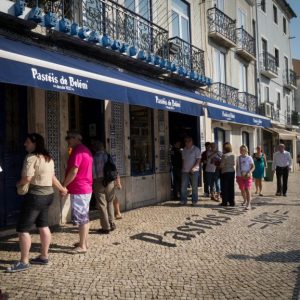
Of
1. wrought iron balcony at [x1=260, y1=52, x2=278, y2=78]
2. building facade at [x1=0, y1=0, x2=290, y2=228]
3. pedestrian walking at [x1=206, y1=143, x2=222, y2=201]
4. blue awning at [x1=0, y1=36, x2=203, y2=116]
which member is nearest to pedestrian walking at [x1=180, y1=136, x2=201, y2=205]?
building facade at [x1=0, y1=0, x2=290, y2=228]

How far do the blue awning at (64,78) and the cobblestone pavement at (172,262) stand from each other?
239 centimetres

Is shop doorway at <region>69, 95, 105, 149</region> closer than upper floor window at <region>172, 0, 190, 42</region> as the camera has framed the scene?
Yes

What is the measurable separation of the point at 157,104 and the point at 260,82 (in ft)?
54.1

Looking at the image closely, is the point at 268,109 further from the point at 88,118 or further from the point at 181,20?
the point at 88,118

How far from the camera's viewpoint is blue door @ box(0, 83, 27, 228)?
23.1 ft

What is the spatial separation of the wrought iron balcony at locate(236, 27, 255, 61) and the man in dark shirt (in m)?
9.42

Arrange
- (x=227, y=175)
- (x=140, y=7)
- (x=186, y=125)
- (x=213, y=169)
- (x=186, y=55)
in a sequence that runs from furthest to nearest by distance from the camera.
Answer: (x=186, y=125)
(x=186, y=55)
(x=140, y=7)
(x=213, y=169)
(x=227, y=175)

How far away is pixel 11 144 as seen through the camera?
24.0 ft

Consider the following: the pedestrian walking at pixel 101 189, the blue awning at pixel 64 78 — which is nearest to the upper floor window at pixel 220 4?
the blue awning at pixel 64 78

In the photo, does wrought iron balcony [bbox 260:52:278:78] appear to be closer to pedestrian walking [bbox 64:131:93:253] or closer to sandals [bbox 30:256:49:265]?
pedestrian walking [bbox 64:131:93:253]

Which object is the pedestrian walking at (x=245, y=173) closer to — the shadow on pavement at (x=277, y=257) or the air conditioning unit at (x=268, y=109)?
the shadow on pavement at (x=277, y=257)

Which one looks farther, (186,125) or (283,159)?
(186,125)

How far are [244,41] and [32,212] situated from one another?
17.1 metres

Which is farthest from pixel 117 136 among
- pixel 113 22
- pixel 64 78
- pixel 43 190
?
pixel 43 190
